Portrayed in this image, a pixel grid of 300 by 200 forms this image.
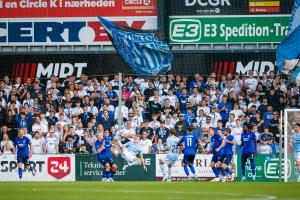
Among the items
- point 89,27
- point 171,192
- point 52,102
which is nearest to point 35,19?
point 89,27

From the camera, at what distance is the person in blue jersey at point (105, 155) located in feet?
90.8

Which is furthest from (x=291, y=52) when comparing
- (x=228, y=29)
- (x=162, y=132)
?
(x=162, y=132)

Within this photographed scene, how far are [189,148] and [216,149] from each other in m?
0.94

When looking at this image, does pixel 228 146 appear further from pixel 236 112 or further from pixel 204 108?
pixel 204 108

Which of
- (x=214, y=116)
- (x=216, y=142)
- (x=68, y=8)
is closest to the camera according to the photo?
(x=216, y=142)

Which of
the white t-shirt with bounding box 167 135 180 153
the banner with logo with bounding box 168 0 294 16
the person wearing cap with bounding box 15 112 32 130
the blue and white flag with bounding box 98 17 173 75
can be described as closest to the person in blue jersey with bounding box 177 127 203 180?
the white t-shirt with bounding box 167 135 180 153

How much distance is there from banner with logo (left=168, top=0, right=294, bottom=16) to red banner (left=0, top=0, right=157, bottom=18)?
132 cm

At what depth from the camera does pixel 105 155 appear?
27.7 metres

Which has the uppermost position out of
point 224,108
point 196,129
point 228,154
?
point 224,108

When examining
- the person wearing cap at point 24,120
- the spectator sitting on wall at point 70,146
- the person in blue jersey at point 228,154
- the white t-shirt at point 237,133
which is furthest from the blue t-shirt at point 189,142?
the person wearing cap at point 24,120

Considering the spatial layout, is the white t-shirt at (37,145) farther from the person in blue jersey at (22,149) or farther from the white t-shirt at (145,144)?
the white t-shirt at (145,144)

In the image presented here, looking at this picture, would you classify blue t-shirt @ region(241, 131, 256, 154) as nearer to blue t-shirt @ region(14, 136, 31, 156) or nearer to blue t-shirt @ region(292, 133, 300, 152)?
blue t-shirt @ region(292, 133, 300, 152)

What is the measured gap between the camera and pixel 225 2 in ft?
112

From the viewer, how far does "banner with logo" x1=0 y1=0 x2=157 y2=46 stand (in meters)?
34.6
